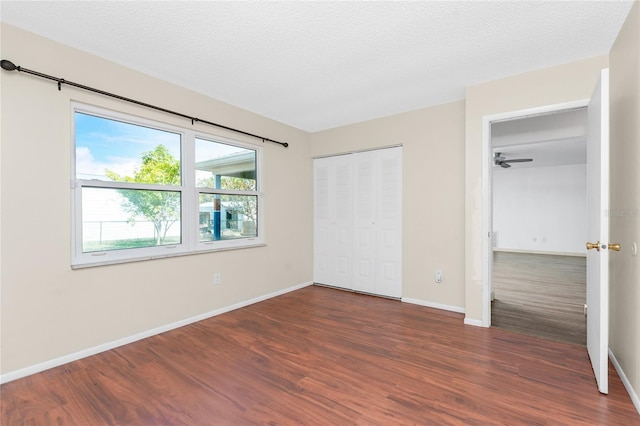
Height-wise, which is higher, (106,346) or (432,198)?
(432,198)

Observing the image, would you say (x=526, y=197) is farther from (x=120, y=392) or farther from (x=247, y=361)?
(x=120, y=392)

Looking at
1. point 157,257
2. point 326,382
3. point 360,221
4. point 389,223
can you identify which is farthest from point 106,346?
point 389,223

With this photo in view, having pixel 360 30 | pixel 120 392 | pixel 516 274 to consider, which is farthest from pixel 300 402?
pixel 516 274

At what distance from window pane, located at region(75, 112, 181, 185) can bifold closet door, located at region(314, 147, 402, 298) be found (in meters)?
2.35

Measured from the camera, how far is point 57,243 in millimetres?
2365

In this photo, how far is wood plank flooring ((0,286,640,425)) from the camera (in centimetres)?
176

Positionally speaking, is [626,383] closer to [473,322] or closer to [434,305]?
[473,322]

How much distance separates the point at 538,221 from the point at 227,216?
8.65 meters

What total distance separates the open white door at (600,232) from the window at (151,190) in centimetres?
348

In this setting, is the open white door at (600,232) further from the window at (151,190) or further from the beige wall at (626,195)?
the window at (151,190)

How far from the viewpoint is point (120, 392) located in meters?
2.01

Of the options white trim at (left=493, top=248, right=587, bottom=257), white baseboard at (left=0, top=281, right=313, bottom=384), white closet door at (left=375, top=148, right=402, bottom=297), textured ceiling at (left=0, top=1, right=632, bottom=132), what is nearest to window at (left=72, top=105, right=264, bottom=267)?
textured ceiling at (left=0, top=1, right=632, bottom=132)

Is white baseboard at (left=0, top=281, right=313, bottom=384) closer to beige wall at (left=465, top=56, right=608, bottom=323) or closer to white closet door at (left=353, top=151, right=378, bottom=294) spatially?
white closet door at (left=353, top=151, right=378, bottom=294)

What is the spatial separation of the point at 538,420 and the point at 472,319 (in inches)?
59.8
